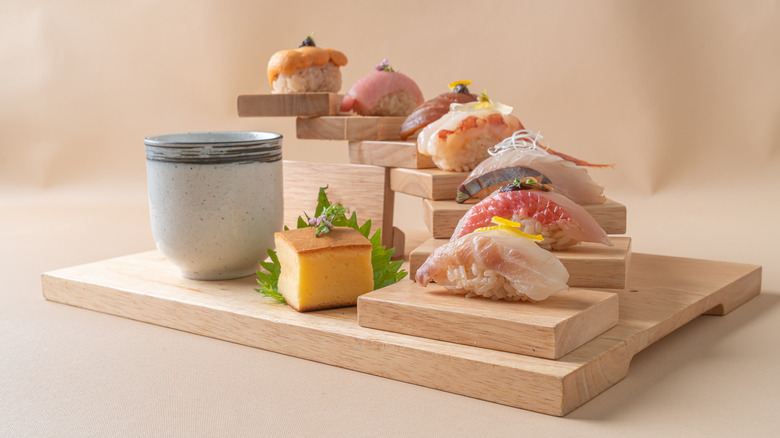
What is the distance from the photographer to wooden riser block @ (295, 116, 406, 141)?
3.09 m

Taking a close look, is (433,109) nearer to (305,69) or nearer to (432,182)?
(432,182)

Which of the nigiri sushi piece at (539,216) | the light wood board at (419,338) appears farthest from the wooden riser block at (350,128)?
the nigiri sushi piece at (539,216)

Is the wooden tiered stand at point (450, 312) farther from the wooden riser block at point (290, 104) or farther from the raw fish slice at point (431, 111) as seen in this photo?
the wooden riser block at point (290, 104)

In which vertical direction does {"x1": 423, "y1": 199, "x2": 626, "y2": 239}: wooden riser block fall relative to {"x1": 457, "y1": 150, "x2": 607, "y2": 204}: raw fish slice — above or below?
below

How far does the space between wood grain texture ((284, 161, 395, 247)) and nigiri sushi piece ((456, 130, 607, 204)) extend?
0.60m

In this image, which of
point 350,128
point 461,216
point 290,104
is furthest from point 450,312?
point 290,104

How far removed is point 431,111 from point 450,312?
127cm

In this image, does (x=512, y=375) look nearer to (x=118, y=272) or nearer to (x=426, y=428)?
(x=426, y=428)

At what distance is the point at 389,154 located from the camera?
298 cm

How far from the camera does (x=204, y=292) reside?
2.44 m

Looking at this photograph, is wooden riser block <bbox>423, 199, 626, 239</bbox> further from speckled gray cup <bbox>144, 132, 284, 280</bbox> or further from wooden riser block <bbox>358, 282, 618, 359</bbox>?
speckled gray cup <bbox>144, 132, 284, 280</bbox>

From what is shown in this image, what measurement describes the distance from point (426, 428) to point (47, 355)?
42.9 inches

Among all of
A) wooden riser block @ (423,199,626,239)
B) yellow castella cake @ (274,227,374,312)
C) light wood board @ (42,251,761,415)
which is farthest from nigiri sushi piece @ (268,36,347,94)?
yellow castella cake @ (274,227,374,312)

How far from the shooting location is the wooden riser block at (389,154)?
113 inches
